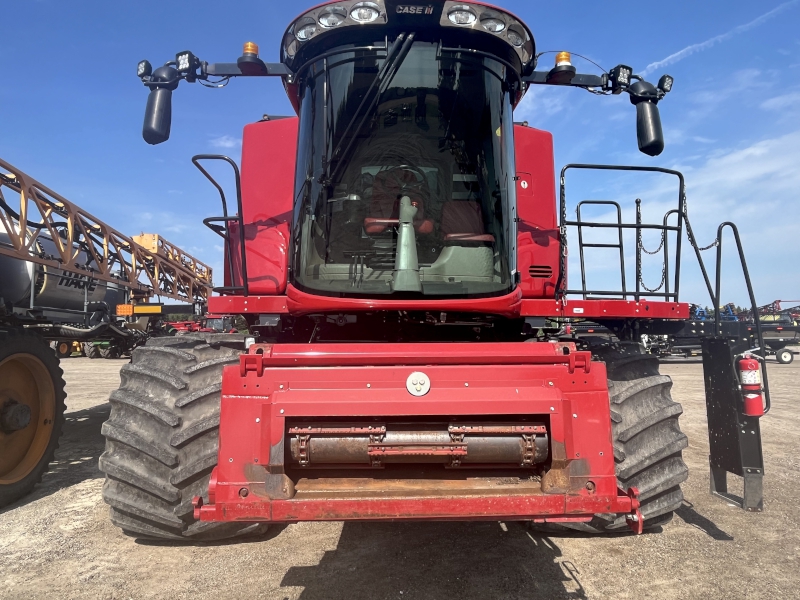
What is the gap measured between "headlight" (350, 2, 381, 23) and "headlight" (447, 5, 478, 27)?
422 millimetres

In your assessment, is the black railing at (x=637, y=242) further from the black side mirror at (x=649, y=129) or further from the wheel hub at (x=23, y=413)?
the wheel hub at (x=23, y=413)

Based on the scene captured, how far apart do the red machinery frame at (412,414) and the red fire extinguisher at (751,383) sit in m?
1.74

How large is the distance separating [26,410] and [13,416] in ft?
0.40

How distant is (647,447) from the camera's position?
2.95 meters

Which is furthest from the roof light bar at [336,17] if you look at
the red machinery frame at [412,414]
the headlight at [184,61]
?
the red machinery frame at [412,414]

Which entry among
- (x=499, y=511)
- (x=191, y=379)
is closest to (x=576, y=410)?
(x=499, y=511)

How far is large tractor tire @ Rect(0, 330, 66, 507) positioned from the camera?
4711 millimetres

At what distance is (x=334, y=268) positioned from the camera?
311cm

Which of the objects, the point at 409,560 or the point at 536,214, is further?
the point at 536,214

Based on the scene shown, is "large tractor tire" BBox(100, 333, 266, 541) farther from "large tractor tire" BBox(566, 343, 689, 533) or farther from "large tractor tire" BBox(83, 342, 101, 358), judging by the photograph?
"large tractor tire" BBox(83, 342, 101, 358)

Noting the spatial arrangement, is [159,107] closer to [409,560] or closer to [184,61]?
Result: [184,61]

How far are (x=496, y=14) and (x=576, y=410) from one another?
2.31 metres

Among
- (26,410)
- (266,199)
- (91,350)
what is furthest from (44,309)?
(91,350)

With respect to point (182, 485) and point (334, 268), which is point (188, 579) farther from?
point (334, 268)
